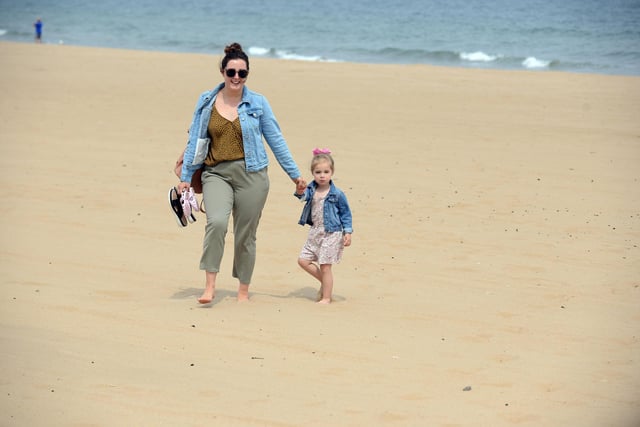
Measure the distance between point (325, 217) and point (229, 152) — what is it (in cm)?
89

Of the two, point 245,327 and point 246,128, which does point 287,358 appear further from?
point 246,128

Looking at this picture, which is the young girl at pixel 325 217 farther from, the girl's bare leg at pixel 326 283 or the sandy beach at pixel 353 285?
the sandy beach at pixel 353 285

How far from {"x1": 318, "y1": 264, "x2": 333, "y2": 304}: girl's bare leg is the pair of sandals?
1.06 metres

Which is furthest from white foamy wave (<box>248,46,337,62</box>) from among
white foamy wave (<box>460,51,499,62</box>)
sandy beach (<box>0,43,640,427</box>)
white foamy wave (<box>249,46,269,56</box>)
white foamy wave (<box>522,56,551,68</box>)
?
sandy beach (<box>0,43,640,427</box>)

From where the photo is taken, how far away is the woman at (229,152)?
7.01 meters

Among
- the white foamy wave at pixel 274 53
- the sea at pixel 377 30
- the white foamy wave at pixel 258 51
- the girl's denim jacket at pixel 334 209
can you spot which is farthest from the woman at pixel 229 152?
the white foamy wave at pixel 258 51

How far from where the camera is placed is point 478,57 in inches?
1497

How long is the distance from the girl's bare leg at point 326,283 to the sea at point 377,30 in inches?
1000

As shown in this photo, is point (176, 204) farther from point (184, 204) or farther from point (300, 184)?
point (300, 184)

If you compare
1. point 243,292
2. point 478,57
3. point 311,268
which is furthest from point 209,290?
point 478,57

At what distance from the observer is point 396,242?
945cm

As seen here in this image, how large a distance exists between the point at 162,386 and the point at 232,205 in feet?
6.36

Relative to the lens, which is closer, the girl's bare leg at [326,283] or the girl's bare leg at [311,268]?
the girl's bare leg at [326,283]

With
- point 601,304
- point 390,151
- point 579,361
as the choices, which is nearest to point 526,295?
point 601,304
